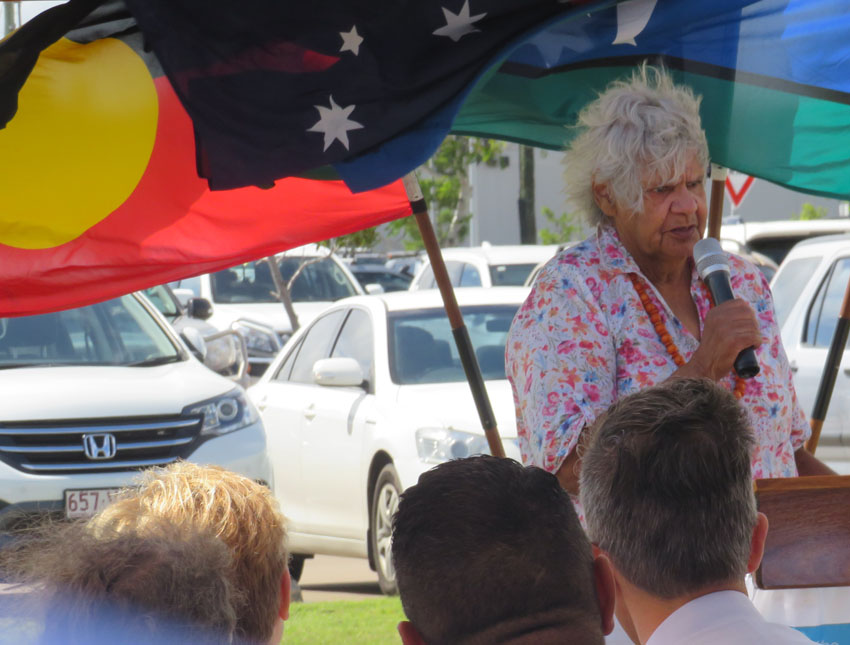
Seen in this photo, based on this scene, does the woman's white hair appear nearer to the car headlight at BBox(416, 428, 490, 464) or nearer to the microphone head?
the microphone head

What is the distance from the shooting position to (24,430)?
6977mm

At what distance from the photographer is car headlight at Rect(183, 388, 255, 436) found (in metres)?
7.57

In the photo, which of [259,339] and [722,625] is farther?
[259,339]

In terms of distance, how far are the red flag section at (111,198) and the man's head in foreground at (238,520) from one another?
5.52 feet

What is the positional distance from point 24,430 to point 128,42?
12.6 ft

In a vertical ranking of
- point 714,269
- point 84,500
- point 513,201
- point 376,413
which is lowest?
point 513,201

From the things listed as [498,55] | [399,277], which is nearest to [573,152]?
[498,55]

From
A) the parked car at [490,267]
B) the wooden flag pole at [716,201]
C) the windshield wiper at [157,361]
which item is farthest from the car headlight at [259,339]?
the wooden flag pole at [716,201]

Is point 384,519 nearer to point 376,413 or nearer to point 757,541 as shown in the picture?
point 376,413

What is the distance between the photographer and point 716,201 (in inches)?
160

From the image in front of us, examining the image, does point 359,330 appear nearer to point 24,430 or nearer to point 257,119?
point 24,430

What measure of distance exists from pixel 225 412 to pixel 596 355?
4.64 meters

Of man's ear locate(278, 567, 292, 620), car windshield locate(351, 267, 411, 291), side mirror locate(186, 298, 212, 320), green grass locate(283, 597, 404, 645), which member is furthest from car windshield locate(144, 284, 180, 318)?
car windshield locate(351, 267, 411, 291)

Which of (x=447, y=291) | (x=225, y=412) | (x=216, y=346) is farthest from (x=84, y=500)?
(x=447, y=291)
